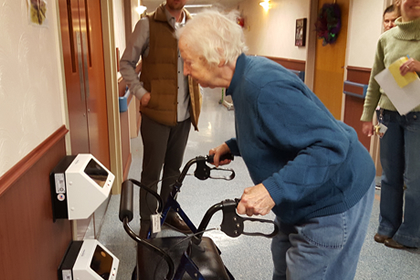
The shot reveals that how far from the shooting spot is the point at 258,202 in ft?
3.76

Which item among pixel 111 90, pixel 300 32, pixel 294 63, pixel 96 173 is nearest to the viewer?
pixel 96 173

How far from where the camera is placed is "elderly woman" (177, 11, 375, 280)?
1.15 m

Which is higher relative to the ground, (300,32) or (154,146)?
(300,32)

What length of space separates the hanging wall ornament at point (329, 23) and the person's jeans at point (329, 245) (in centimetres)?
435

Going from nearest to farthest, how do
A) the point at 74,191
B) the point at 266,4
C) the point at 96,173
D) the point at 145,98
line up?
the point at 74,191 < the point at 96,173 < the point at 145,98 < the point at 266,4

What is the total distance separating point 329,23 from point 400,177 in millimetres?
3400

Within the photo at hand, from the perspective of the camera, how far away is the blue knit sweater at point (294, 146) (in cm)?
115

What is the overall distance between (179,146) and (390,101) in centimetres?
143

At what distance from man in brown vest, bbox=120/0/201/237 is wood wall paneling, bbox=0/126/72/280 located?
84 centimetres

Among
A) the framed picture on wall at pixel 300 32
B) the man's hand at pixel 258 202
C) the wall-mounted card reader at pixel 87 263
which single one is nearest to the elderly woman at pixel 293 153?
the man's hand at pixel 258 202

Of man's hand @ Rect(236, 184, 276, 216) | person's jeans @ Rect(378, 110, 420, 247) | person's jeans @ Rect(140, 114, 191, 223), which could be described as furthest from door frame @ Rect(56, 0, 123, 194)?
man's hand @ Rect(236, 184, 276, 216)

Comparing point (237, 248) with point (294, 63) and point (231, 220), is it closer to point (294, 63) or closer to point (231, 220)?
point (231, 220)

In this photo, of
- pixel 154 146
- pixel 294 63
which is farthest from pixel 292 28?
pixel 154 146

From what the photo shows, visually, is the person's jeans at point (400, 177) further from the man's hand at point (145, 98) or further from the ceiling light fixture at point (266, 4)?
the ceiling light fixture at point (266, 4)
